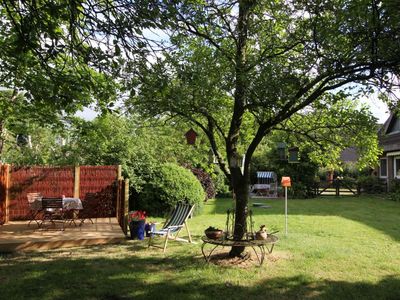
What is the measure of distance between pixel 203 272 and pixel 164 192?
22.8ft

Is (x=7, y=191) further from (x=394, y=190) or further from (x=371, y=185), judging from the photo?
(x=371, y=185)

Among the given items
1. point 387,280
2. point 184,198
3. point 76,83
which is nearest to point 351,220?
point 184,198

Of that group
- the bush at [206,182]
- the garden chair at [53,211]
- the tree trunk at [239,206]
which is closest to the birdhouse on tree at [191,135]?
the tree trunk at [239,206]

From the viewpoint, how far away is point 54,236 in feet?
30.4

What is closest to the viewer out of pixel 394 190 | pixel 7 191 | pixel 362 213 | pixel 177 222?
pixel 177 222

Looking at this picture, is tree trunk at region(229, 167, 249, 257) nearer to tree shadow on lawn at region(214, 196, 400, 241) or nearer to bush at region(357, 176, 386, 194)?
tree shadow on lawn at region(214, 196, 400, 241)

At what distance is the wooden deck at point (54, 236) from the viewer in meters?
8.51

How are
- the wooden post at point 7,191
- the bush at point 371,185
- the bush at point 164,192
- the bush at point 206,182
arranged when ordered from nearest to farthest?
the wooden post at point 7,191, the bush at point 164,192, the bush at point 206,182, the bush at point 371,185

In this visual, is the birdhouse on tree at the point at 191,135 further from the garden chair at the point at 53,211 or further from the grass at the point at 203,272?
the garden chair at the point at 53,211

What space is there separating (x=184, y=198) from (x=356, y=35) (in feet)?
29.6

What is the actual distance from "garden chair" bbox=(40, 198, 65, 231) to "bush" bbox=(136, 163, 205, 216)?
10.1ft

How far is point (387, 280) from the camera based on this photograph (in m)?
6.49

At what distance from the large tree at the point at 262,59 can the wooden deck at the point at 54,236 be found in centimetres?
341

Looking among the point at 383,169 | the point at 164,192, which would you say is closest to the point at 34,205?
the point at 164,192
